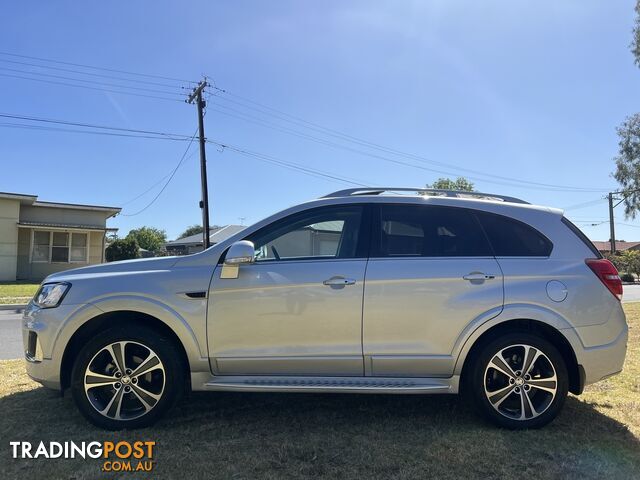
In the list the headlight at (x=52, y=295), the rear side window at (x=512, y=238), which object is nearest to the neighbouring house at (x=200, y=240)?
the headlight at (x=52, y=295)

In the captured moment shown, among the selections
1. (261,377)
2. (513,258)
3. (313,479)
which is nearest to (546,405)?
(513,258)

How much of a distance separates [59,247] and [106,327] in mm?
25273

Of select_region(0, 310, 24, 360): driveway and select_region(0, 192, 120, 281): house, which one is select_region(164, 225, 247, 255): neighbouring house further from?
select_region(0, 310, 24, 360): driveway

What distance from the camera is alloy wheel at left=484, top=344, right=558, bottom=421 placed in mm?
3539

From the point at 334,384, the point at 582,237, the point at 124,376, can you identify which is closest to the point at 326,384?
the point at 334,384

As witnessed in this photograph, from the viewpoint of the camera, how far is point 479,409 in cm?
356

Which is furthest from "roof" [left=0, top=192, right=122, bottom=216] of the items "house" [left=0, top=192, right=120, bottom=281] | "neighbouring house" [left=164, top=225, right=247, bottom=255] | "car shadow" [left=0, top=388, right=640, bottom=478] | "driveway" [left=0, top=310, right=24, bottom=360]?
"car shadow" [left=0, top=388, right=640, bottom=478]

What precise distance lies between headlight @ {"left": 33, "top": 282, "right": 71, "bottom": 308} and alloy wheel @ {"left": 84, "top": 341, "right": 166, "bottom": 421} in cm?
55

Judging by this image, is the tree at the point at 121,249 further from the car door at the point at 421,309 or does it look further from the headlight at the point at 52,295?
the car door at the point at 421,309

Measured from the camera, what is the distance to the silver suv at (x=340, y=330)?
3520 mm

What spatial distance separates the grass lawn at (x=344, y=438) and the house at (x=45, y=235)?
22.8 metres

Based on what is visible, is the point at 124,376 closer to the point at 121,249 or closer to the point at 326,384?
the point at 326,384

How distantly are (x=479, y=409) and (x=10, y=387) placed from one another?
4.49 meters

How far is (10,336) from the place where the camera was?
8.45m
